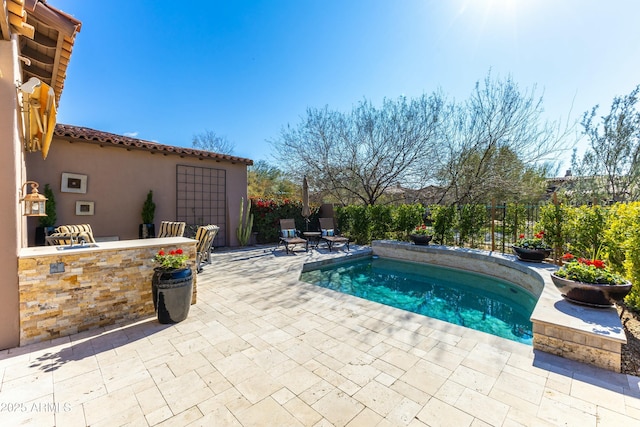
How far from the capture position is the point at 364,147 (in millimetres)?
13047

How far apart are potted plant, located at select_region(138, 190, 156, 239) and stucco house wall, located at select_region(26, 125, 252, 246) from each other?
24cm

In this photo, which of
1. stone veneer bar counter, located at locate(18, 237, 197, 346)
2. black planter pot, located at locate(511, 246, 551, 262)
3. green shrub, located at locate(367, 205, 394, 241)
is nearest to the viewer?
stone veneer bar counter, located at locate(18, 237, 197, 346)

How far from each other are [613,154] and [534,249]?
25.7 ft

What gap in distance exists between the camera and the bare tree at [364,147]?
12.0 meters

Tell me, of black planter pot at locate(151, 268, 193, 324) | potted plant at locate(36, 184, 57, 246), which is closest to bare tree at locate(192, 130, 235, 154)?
potted plant at locate(36, 184, 57, 246)

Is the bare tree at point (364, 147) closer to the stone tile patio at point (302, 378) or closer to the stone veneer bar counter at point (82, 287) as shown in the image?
the stone tile patio at point (302, 378)

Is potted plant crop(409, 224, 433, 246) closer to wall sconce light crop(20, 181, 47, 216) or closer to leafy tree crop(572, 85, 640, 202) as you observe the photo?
leafy tree crop(572, 85, 640, 202)

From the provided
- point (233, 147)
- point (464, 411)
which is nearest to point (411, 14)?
point (464, 411)

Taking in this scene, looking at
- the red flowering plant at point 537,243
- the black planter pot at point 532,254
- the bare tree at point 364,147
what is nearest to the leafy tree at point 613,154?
the bare tree at point 364,147

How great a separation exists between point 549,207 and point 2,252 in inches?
384

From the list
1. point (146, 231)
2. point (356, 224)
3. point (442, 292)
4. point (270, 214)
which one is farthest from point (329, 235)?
point (146, 231)

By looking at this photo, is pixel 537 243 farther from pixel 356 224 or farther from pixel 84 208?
pixel 84 208

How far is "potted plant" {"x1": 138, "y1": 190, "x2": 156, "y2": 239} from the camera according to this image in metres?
8.37

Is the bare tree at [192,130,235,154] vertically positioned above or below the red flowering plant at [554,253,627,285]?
above
